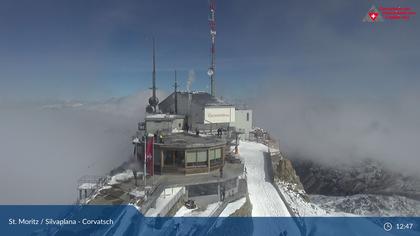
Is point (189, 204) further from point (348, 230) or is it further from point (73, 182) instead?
point (73, 182)

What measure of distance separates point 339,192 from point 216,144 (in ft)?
257

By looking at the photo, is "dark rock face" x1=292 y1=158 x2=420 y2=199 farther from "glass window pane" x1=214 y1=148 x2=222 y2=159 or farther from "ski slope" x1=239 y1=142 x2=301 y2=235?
"glass window pane" x1=214 y1=148 x2=222 y2=159

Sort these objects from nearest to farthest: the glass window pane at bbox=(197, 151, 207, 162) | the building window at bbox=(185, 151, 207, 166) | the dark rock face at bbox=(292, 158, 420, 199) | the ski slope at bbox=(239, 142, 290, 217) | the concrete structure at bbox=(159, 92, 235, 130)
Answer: the building window at bbox=(185, 151, 207, 166), the glass window pane at bbox=(197, 151, 207, 162), the ski slope at bbox=(239, 142, 290, 217), the concrete structure at bbox=(159, 92, 235, 130), the dark rock face at bbox=(292, 158, 420, 199)

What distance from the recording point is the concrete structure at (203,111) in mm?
47094

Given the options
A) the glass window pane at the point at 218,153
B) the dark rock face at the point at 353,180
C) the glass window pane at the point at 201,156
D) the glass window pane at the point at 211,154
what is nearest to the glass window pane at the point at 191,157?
the glass window pane at the point at 201,156

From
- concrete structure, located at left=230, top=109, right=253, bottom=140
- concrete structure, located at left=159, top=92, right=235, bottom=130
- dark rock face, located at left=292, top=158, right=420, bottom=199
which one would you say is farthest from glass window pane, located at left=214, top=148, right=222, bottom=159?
dark rock face, located at left=292, top=158, right=420, bottom=199

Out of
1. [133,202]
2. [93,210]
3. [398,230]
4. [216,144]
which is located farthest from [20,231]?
[398,230]

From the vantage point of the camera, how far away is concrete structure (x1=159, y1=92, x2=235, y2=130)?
47094 mm

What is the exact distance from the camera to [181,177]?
A: 26.8m

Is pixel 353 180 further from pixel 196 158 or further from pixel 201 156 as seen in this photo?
pixel 196 158

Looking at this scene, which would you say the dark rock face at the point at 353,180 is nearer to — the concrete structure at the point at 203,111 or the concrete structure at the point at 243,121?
the concrete structure at the point at 243,121

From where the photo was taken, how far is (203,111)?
46719 millimetres

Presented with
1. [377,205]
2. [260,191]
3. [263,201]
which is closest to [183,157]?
[263,201]

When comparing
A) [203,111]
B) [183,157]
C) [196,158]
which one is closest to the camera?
[183,157]
